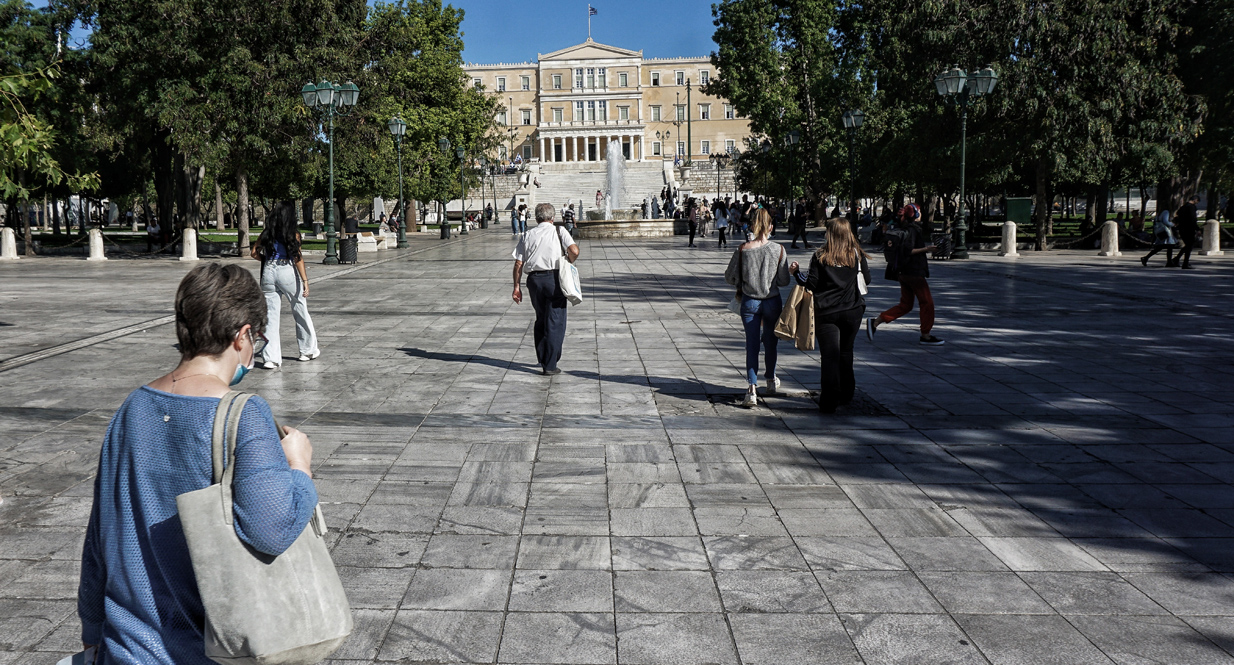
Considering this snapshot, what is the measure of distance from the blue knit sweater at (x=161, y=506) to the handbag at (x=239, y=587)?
40mm

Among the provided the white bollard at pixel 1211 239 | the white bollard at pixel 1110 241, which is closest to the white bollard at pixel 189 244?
the white bollard at pixel 1110 241

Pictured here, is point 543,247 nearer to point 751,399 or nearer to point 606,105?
point 751,399

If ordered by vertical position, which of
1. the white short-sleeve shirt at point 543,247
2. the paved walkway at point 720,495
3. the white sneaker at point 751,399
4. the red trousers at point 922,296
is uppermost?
the white short-sleeve shirt at point 543,247

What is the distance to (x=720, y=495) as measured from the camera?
5535 mm

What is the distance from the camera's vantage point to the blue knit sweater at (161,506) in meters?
2.03

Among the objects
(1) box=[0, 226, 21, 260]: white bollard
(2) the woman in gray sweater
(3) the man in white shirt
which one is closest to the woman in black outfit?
(2) the woman in gray sweater

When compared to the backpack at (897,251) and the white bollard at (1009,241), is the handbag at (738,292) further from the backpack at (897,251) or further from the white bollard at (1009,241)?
the white bollard at (1009,241)

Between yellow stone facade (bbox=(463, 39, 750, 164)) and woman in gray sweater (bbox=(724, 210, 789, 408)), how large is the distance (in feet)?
369

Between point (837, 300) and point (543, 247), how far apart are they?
113 inches

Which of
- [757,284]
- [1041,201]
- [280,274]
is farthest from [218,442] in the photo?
[1041,201]

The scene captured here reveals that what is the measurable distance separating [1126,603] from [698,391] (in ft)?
15.9

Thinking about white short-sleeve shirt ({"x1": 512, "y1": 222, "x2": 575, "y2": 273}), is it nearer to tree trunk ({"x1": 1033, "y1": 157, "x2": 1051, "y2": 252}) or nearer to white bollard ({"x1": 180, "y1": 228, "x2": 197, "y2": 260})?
white bollard ({"x1": 180, "y1": 228, "x2": 197, "y2": 260})

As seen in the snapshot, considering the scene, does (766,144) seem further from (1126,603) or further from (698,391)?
(1126,603)

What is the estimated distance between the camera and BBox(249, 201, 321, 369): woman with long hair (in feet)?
31.8
